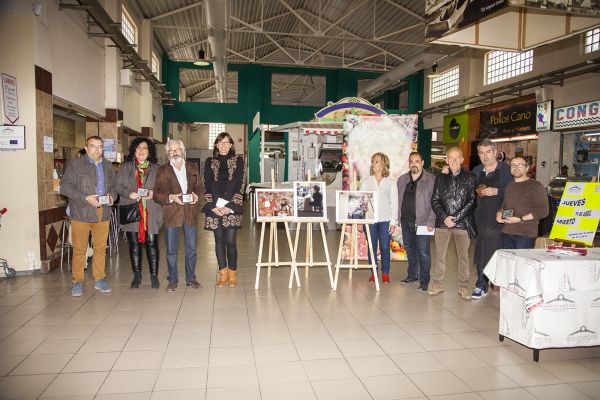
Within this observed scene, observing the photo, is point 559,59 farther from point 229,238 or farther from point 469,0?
point 229,238

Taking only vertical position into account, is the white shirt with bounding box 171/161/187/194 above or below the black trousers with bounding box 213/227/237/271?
above

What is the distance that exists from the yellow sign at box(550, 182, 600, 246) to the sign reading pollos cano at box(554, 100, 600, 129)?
248 inches

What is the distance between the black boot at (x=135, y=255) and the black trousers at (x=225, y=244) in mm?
838

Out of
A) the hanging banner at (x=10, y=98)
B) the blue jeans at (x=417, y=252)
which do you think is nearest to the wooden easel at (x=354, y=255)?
the blue jeans at (x=417, y=252)

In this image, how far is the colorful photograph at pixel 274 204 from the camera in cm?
485

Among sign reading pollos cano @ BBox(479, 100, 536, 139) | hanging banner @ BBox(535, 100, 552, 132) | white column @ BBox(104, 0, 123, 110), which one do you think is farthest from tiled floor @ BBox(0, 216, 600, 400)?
sign reading pollos cano @ BBox(479, 100, 536, 139)

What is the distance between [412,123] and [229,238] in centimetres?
308

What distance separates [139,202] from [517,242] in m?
3.81

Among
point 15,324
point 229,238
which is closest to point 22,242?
point 15,324

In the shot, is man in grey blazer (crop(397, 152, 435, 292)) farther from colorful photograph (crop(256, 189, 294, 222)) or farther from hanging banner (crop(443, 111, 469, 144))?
hanging banner (crop(443, 111, 469, 144))

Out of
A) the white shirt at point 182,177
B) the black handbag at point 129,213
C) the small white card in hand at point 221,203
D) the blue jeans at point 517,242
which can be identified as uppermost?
the white shirt at point 182,177

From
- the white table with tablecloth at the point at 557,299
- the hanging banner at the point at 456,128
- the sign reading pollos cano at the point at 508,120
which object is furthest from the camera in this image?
the hanging banner at the point at 456,128

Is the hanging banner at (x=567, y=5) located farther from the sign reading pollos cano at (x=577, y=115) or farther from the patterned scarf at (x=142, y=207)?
the sign reading pollos cano at (x=577, y=115)

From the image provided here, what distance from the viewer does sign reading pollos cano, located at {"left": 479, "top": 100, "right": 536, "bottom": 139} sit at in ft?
37.8
